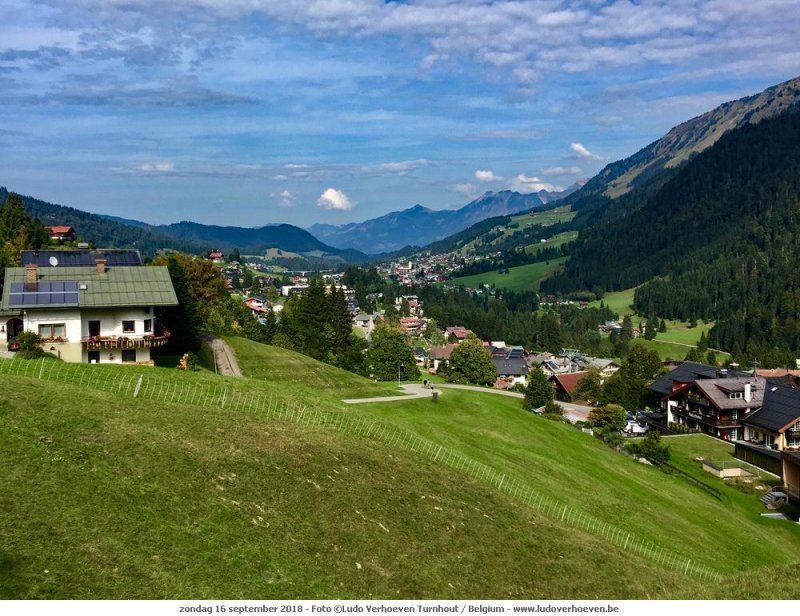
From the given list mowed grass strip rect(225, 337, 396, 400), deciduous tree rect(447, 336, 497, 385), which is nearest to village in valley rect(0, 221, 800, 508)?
deciduous tree rect(447, 336, 497, 385)

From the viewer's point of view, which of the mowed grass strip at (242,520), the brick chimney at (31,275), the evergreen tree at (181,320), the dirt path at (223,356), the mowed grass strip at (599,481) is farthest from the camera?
the dirt path at (223,356)

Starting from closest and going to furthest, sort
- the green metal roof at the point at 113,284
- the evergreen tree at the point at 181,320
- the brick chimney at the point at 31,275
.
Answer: the brick chimney at the point at 31,275 < the green metal roof at the point at 113,284 < the evergreen tree at the point at 181,320

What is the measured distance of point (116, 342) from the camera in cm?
5006

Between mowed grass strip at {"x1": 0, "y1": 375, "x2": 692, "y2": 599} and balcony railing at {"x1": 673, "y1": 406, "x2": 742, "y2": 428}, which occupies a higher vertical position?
mowed grass strip at {"x1": 0, "y1": 375, "x2": 692, "y2": 599}

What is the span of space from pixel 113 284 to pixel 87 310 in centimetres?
314

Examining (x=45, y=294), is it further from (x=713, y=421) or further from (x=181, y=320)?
(x=713, y=421)

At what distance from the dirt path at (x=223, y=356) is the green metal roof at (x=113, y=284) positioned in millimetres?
11191

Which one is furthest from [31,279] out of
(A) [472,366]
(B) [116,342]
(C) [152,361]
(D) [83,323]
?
(A) [472,366]

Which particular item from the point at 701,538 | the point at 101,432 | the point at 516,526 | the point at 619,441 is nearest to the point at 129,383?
the point at 101,432

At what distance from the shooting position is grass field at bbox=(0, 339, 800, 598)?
57.1 ft

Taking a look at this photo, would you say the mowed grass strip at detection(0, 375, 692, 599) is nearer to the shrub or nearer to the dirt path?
the shrub

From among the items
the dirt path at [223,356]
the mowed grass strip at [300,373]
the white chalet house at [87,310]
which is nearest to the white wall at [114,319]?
the white chalet house at [87,310]

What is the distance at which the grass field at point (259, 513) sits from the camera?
17406 mm

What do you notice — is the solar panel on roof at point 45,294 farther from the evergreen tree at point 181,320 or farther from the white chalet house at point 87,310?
the evergreen tree at point 181,320
